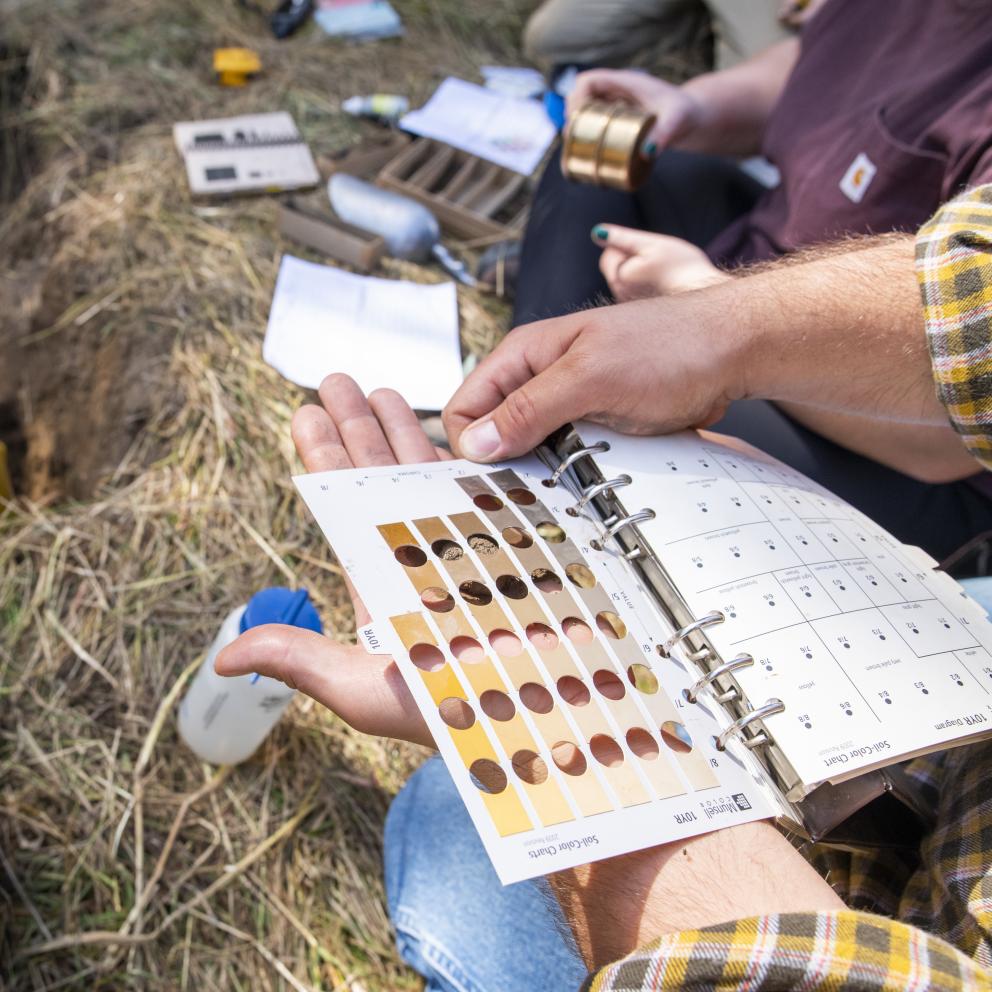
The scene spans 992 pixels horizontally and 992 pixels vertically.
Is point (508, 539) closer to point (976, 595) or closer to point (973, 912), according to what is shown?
point (973, 912)

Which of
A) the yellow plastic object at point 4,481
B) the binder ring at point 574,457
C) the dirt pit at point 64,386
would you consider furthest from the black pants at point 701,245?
the yellow plastic object at point 4,481

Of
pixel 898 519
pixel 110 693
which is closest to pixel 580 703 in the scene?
pixel 898 519

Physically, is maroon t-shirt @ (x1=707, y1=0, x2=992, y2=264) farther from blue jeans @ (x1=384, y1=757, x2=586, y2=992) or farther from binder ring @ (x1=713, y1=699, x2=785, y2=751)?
blue jeans @ (x1=384, y1=757, x2=586, y2=992)

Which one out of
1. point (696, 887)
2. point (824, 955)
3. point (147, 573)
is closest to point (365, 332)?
point (147, 573)

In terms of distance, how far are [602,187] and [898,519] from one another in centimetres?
81

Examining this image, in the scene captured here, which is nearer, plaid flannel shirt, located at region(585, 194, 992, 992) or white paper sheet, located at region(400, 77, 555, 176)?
plaid flannel shirt, located at region(585, 194, 992, 992)

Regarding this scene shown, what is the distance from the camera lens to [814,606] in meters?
0.77

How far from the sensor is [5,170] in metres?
2.23

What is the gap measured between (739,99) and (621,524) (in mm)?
1289

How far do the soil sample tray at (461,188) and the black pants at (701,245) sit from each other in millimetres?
268

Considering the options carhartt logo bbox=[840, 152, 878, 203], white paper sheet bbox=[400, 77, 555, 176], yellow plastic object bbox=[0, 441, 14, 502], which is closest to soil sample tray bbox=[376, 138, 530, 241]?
white paper sheet bbox=[400, 77, 555, 176]

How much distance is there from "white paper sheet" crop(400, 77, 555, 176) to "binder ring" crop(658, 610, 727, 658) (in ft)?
5.54

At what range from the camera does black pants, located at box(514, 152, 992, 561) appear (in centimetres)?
120

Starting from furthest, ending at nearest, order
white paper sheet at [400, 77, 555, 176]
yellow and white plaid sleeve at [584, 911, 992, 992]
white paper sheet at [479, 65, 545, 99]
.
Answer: white paper sheet at [479, 65, 545, 99] < white paper sheet at [400, 77, 555, 176] < yellow and white plaid sleeve at [584, 911, 992, 992]
